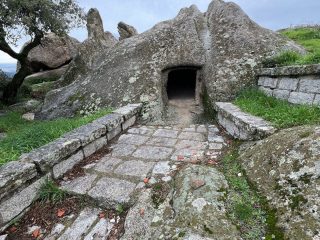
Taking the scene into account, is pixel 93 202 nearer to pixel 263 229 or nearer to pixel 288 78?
pixel 263 229

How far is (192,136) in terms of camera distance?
518 cm

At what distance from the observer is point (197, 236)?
2.16 meters

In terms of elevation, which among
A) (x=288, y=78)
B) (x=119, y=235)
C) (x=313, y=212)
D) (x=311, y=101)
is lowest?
(x=119, y=235)

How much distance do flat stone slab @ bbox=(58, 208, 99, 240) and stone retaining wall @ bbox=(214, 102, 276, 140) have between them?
2.58m

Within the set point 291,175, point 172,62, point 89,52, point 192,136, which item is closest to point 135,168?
point 192,136

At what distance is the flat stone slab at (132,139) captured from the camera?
16.1 ft

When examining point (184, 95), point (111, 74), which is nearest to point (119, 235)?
point (111, 74)

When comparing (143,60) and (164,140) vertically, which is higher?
(143,60)

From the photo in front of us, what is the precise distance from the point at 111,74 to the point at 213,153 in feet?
15.8

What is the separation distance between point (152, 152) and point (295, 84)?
3.06 m

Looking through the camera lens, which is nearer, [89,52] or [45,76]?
[89,52]

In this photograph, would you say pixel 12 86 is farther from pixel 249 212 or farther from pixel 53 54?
pixel 249 212

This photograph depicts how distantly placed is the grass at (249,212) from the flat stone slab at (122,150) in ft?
6.35

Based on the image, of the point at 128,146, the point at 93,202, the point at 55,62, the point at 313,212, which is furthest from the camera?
the point at 55,62
